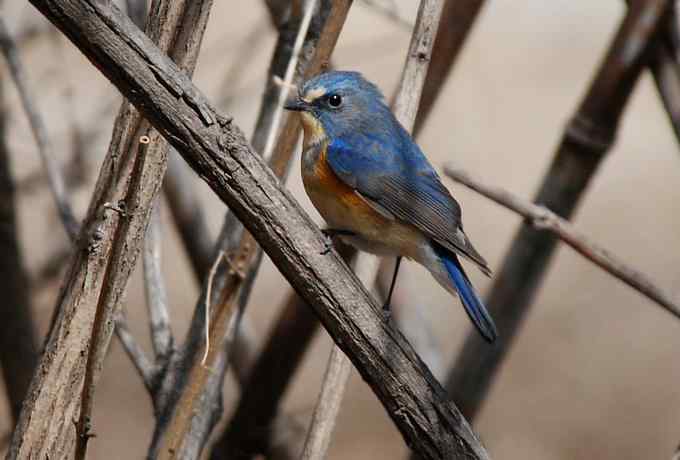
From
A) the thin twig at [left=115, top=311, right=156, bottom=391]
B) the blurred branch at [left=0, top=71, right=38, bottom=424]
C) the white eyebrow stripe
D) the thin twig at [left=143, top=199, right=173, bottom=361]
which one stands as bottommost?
the thin twig at [left=115, top=311, right=156, bottom=391]

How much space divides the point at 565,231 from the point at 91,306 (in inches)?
44.7

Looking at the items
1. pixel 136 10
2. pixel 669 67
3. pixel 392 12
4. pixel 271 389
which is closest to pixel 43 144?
pixel 136 10

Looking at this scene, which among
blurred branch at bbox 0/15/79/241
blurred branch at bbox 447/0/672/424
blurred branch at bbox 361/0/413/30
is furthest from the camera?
blurred branch at bbox 447/0/672/424

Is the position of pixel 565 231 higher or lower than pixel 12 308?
lower

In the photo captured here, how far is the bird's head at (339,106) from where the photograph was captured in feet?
9.23

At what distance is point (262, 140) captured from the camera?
291 centimetres

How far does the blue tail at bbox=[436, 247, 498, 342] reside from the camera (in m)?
2.46

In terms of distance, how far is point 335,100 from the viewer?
2.91 metres

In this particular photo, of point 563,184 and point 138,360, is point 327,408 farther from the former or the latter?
point 563,184

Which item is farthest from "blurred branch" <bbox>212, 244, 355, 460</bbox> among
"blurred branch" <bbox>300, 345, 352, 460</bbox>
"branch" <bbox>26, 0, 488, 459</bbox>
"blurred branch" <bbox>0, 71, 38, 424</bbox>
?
"branch" <bbox>26, 0, 488, 459</bbox>

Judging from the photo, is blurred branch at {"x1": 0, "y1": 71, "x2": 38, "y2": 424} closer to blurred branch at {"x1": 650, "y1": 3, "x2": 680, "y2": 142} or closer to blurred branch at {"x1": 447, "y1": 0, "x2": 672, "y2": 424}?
blurred branch at {"x1": 447, "y1": 0, "x2": 672, "y2": 424}

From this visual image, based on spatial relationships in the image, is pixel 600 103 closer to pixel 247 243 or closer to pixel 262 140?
pixel 262 140

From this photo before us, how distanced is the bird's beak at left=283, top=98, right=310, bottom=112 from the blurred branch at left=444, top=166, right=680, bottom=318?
0.39 meters

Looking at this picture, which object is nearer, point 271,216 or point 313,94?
point 271,216
